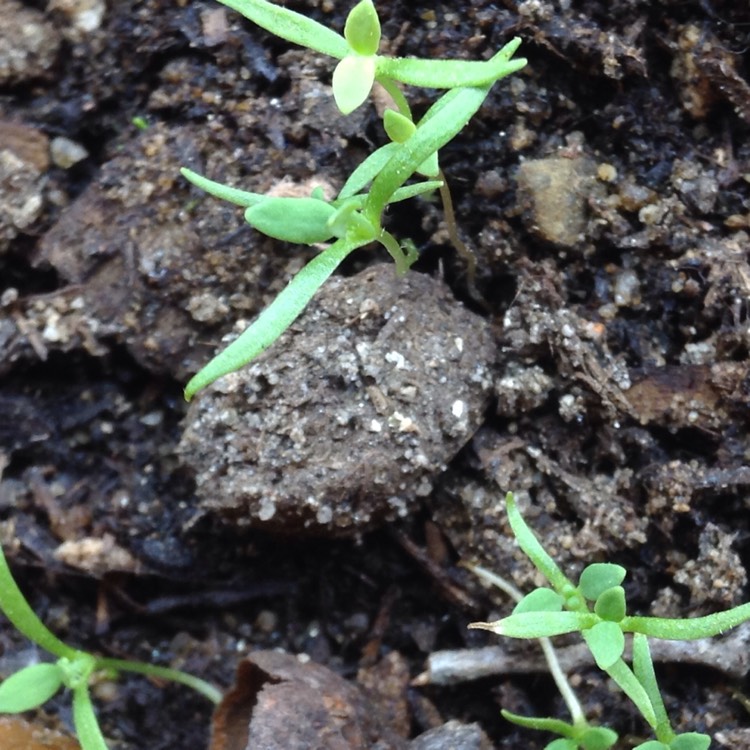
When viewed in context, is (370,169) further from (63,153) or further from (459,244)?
(63,153)

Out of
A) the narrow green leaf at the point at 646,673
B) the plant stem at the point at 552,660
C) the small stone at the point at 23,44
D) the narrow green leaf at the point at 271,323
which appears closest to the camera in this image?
the narrow green leaf at the point at 271,323

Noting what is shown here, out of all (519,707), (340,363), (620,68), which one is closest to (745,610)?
(519,707)

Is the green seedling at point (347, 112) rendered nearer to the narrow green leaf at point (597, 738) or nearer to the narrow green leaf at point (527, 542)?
the narrow green leaf at point (527, 542)

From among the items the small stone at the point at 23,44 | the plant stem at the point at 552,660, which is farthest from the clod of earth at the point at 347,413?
the small stone at the point at 23,44

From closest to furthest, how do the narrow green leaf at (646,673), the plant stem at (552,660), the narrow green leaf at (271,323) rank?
the narrow green leaf at (271,323), the narrow green leaf at (646,673), the plant stem at (552,660)

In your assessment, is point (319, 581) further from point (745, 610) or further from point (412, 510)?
point (745, 610)


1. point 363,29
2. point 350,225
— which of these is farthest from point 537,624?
point 363,29

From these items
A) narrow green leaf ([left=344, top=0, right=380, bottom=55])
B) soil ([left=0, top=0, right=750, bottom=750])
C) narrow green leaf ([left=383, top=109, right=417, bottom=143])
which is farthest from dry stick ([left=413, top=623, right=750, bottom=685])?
narrow green leaf ([left=344, top=0, right=380, bottom=55])
